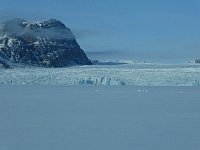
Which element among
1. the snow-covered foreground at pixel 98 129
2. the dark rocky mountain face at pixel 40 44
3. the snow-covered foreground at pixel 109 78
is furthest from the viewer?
the dark rocky mountain face at pixel 40 44

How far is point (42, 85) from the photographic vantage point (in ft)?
101

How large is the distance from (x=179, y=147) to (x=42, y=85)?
24.1 meters

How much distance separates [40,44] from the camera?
352ft

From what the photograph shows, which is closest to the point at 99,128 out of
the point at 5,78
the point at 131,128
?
the point at 131,128

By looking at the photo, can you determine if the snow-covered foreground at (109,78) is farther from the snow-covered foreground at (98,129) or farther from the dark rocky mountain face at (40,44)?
the dark rocky mountain face at (40,44)

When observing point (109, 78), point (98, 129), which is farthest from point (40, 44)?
point (98, 129)

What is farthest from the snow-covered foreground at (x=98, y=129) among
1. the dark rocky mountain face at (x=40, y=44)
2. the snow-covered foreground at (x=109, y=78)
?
the dark rocky mountain face at (x=40, y=44)

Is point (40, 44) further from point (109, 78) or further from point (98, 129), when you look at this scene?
point (98, 129)

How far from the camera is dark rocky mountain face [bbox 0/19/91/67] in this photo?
3974 inches

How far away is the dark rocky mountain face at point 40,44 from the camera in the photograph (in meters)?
101

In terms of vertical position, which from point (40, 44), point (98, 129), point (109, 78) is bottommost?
point (98, 129)

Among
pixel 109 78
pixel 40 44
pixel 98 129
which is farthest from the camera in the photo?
pixel 40 44

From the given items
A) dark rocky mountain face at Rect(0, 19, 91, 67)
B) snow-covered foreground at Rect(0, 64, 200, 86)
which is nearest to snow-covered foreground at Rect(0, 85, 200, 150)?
snow-covered foreground at Rect(0, 64, 200, 86)

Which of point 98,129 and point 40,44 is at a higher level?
point 40,44
